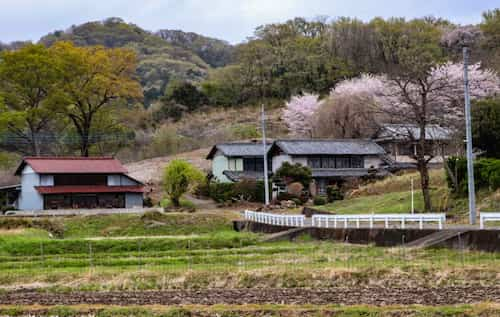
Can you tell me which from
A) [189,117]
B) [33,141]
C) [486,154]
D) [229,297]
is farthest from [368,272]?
[189,117]

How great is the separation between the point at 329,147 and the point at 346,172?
8.05 ft

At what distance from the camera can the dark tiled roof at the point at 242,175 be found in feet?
186

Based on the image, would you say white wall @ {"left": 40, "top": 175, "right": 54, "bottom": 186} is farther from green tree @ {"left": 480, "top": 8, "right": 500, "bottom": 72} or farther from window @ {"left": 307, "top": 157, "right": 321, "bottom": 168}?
green tree @ {"left": 480, "top": 8, "right": 500, "bottom": 72}

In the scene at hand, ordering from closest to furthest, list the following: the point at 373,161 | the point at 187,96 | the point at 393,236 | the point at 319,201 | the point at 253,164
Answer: the point at 393,236, the point at 319,201, the point at 373,161, the point at 253,164, the point at 187,96

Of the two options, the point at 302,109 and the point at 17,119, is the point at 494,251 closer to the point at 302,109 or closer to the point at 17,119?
the point at 17,119

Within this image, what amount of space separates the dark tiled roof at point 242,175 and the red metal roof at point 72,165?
30.4ft

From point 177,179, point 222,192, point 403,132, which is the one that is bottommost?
point 222,192

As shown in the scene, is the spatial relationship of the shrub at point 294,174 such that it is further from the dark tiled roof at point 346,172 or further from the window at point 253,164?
the window at point 253,164

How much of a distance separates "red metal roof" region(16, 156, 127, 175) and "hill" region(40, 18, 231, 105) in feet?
232

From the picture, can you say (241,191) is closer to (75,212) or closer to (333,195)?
(333,195)

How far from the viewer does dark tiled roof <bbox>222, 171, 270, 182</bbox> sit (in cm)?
5683

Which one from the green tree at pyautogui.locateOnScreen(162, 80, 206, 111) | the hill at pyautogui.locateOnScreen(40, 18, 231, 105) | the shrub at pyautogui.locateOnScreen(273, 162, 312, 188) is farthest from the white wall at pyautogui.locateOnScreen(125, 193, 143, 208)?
the hill at pyautogui.locateOnScreen(40, 18, 231, 105)

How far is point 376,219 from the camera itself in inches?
1184

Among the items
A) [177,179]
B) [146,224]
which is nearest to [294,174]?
[177,179]
